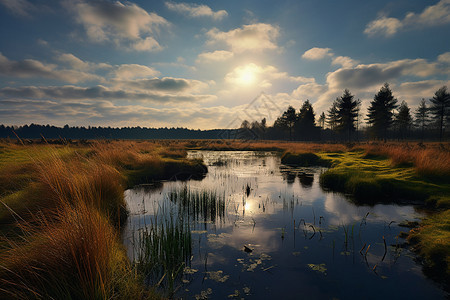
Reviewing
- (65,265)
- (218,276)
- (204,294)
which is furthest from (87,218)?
(218,276)

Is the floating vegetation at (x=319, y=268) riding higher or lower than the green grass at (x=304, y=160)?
lower

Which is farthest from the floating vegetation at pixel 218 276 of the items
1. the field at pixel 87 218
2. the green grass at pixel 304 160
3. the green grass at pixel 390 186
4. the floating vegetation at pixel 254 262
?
the green grass at pixel 304 160

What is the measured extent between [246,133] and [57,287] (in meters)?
117

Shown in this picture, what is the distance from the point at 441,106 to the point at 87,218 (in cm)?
8197

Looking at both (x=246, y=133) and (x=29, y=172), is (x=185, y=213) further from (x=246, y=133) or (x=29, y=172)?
(x=246, y=133)

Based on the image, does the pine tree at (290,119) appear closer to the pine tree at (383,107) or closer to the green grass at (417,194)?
the pine tree at (383,107)

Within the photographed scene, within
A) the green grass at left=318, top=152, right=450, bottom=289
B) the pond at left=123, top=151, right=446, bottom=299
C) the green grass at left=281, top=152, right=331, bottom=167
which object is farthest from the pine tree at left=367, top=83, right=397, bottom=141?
the pond at left=123, top=151, right=446, bottom=299

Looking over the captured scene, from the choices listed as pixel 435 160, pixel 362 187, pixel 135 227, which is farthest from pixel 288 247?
pixel 435 160

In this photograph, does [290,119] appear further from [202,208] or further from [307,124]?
[202,208]

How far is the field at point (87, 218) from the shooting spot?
3531 mm

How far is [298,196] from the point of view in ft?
40.8

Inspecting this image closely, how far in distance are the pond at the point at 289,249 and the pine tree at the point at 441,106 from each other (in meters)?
69.2

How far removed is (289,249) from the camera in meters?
6.57

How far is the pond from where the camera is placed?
4.84 m
